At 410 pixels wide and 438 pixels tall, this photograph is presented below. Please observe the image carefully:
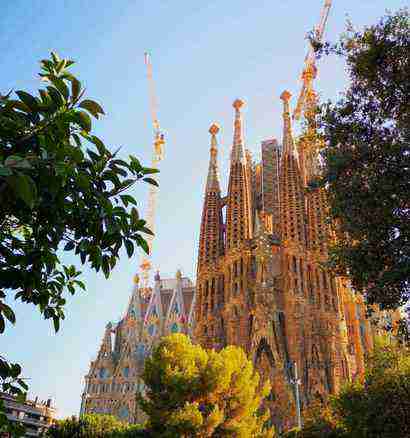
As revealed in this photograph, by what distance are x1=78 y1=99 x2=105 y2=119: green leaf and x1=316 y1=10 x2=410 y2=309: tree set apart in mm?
7780

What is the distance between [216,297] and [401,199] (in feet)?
104

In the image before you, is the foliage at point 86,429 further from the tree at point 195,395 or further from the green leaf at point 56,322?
the green leaf at point 56,322

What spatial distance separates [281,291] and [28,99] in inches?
1464

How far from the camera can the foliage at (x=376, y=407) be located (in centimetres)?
1648

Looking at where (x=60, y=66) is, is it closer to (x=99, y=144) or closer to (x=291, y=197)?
(x=99, y=144)

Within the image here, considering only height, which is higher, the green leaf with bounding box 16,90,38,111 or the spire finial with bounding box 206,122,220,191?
the spire finial with bounding box 206,122,220,191

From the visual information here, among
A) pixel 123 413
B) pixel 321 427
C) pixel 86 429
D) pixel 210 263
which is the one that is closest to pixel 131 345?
pixel 123 413

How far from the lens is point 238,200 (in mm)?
43875

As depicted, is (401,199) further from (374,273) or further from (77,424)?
(77,424)

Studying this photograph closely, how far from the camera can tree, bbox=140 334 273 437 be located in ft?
66.5

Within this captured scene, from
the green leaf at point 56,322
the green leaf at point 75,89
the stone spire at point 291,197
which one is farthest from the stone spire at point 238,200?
the green leaf at point 75,89

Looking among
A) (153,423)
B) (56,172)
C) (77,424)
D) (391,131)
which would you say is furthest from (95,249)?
(77,424)

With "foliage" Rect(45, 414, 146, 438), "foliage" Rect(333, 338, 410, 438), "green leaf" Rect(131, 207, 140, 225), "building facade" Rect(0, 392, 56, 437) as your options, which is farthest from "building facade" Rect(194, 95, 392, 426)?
"green leaf" Rect(131, 207, 140, 225)

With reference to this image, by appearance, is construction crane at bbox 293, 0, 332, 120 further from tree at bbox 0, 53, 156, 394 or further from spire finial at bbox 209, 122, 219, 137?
tree at bbox 0, 53, 156, 394
